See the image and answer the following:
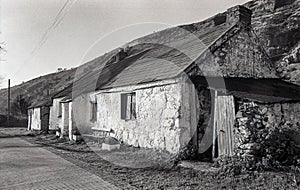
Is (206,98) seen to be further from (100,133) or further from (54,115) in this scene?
(54,115)

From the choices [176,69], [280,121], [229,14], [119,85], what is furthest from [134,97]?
[280,121]

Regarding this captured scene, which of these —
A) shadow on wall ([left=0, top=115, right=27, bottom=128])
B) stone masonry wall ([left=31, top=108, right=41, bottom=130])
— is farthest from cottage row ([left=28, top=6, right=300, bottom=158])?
shadow on wall ([left=0, top=115, right=27, bottom=128])

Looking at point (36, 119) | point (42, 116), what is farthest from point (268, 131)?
point (36, 119)

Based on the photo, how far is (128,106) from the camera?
13.8m

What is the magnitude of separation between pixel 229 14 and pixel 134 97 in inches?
232

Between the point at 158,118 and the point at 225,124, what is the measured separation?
3.02 m

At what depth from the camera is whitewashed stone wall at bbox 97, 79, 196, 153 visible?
10.4 metres

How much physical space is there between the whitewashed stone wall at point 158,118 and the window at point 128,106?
7.8 inches

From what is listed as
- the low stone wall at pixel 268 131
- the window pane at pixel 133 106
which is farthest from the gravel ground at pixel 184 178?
the window pane at pixel 133 106

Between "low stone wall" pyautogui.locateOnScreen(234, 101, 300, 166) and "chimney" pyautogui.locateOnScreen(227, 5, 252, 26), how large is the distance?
583 centimetres

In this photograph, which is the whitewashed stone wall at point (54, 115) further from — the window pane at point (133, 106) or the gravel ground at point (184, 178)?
the gravel ground at point (184, 178)

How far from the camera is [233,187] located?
6543 mm


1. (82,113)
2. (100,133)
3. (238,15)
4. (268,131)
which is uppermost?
(238,15)

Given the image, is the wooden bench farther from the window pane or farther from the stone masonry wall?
the stone masonry wall
